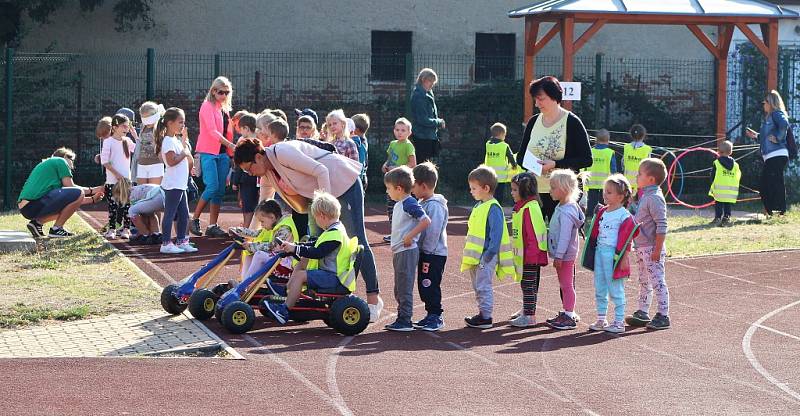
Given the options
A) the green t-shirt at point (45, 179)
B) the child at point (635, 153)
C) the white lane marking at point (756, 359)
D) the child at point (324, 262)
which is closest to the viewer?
the white lane marking at point (756, 359)

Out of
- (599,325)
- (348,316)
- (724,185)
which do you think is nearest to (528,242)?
(599,325)

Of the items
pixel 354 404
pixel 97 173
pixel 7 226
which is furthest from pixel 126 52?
pixel 354 404

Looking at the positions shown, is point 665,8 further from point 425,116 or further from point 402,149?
point 402,149

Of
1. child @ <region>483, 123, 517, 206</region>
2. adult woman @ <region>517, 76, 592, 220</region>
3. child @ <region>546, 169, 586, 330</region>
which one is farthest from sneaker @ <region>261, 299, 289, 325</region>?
child @ <region>483, 123, 517, 206</region>

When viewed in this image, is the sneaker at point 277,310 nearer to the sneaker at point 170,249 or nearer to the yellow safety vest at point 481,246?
the yellow safety vest at point 481,246

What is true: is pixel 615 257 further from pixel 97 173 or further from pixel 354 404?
pixel 97 173

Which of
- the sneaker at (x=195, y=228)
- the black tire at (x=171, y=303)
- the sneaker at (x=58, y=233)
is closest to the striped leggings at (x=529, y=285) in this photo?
the black tire at (x=171, y=303)

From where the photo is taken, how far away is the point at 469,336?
9.83m

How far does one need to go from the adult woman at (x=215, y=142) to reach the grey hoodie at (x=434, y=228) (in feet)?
16.3

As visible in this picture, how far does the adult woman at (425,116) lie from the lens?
1656 centimetres

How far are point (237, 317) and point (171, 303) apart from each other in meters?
0.96

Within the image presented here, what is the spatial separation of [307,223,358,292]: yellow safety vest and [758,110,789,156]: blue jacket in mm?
10701

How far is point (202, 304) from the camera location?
1003cm

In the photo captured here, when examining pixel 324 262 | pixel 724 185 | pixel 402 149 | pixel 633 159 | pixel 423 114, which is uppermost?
pixel 423 114
